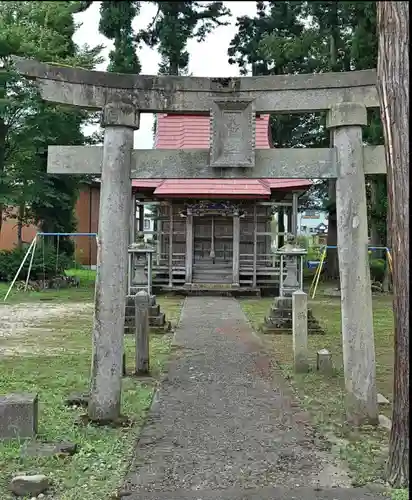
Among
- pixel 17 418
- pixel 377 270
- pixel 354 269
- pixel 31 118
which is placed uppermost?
pixel 31 118

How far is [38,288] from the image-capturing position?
20438 millimetres

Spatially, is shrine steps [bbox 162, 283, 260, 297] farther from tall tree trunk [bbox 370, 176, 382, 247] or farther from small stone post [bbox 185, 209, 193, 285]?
tall tree trunk [bbox 370, 176, 382, 247]

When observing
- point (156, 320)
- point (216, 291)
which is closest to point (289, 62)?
point (216, 291)

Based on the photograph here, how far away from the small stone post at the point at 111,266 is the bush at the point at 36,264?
1667cm

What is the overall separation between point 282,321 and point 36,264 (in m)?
12.6

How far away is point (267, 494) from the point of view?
12.4ft

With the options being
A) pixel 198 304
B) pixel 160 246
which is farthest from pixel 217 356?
pixel 160 246

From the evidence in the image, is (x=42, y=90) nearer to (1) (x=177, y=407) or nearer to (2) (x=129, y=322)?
(1) (x=177, y=407)

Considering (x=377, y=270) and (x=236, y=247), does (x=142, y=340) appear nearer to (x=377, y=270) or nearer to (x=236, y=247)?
(x=236, y=247)

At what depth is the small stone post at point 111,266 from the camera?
17.3ft

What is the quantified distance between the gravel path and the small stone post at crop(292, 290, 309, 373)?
0.35 metres

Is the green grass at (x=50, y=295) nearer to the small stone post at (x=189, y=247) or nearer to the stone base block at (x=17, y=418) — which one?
the small stone post at (x=189, y=247)

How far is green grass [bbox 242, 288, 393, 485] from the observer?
14.5 ft

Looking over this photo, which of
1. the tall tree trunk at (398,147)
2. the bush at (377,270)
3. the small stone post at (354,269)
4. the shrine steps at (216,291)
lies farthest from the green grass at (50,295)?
the tall tree trunk at (398,147)
